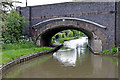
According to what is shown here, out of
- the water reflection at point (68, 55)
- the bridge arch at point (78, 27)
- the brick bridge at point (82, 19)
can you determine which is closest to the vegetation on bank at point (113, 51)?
the brick bridge at point (82, 19)

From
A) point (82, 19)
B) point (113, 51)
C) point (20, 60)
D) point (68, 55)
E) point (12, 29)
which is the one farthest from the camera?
point (12, 29)

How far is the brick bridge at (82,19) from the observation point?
9648 millimetres

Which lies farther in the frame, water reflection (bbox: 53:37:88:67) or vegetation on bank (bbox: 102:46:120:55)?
vegetation on bank (bbox: 102:46:120:55)

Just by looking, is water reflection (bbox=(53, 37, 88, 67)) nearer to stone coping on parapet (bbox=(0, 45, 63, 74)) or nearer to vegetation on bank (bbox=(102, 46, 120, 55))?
stone coping on parapet (bbox=(0, 45, 63, 74))

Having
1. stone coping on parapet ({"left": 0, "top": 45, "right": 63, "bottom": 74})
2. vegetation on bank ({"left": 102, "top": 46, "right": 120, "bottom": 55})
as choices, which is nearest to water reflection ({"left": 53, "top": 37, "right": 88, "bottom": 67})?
stone coping on parapet ({"left": 0, "top": 45, "right": 63, "bottom": 74})

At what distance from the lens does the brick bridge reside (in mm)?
9648

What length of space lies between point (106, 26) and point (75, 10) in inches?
117

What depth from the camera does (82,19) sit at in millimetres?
10375

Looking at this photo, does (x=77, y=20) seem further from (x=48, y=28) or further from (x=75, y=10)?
(x=48, y=28)

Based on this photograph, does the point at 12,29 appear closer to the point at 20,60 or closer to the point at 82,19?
the point at 20,60

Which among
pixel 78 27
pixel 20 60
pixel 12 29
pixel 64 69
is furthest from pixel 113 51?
pixel 12 29

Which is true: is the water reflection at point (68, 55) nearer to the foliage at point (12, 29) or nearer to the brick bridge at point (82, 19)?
the brick bridge at point (82, 19)

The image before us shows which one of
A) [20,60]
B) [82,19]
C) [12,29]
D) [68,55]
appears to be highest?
[82,19]

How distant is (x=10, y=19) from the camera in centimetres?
1062
